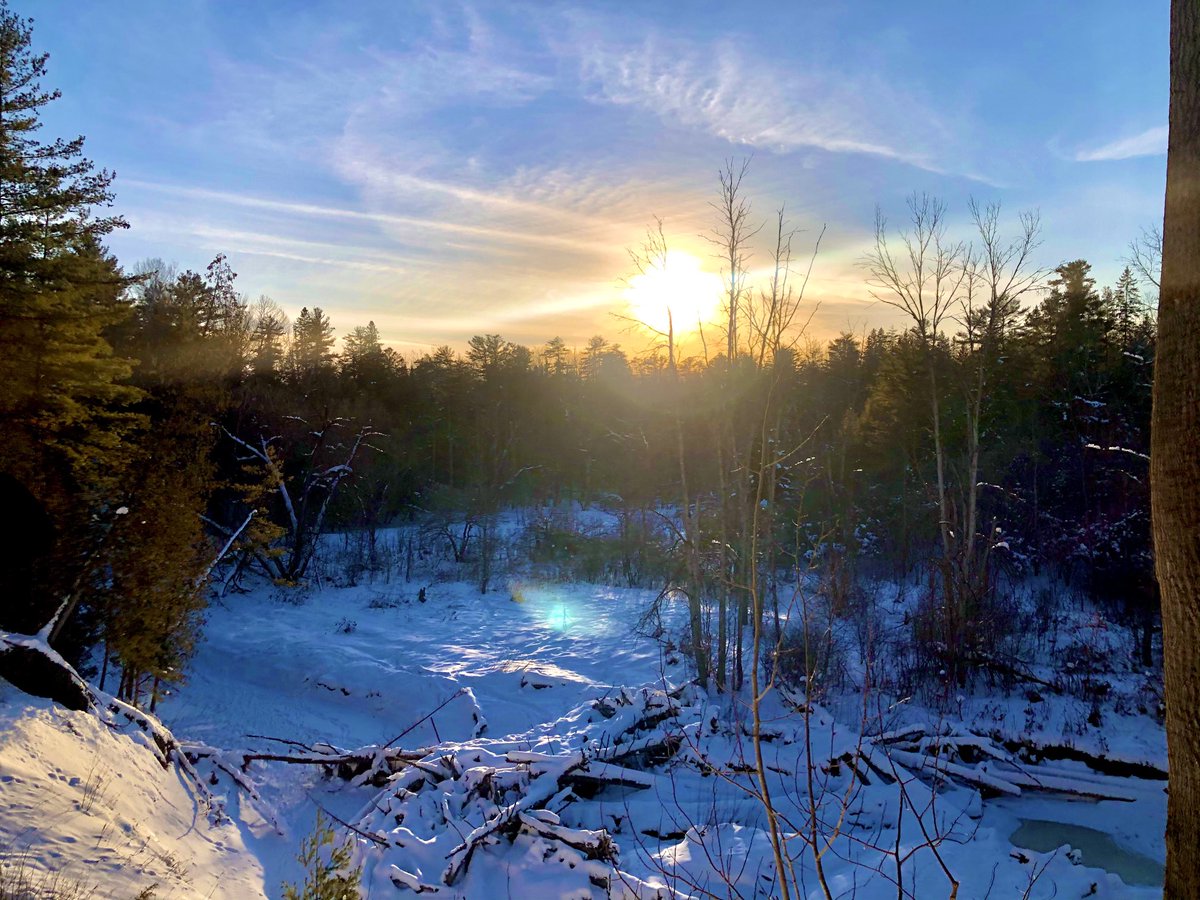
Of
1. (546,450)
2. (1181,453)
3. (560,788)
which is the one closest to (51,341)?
(560,788)

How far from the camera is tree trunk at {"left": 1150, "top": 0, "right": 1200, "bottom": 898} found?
240 cm

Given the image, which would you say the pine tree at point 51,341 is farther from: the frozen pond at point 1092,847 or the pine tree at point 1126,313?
the pine tree at point 1126,313

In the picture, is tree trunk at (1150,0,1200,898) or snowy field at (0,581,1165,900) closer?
tree trunk at (1150,0,1200,898)

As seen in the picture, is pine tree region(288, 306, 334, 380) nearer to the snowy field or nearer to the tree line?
the tree line

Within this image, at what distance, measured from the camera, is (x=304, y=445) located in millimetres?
27875

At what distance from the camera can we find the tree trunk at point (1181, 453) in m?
2.40

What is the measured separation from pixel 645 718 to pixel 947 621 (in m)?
7.17

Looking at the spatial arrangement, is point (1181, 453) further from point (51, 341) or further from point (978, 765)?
point (51, 341)

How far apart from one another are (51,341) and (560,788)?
458 inches

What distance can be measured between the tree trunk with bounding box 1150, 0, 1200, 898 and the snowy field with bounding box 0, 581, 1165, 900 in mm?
863

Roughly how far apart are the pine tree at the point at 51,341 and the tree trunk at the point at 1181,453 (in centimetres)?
1265

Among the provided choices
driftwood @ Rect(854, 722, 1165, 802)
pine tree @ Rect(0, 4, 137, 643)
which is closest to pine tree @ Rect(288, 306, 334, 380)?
pine tree @ Rect(0, 4, 137, 643)

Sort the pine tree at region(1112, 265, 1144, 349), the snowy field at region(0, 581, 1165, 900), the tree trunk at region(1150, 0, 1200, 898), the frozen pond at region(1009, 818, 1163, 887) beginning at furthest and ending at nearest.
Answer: the pine tree at region(1112, 265, 1144, 349)
the frozen pond at region(1009, 818, 1163, 887)
the snowy field at region(0, 581, 1165, 900)
the tree trunk at region(1150, 0, 1200, 898)

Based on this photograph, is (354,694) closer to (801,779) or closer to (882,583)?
(801,779)
